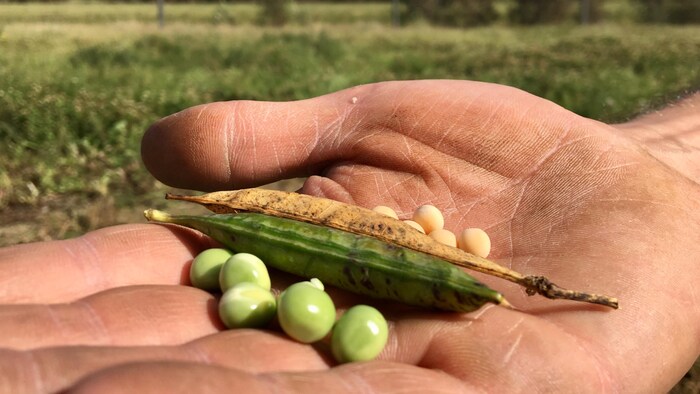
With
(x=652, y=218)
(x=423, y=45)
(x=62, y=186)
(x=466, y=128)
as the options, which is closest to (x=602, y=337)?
(x=652, y=218)

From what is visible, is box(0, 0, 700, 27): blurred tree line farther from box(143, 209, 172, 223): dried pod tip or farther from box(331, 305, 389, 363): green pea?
box(331, 305, 389, 363): green pea

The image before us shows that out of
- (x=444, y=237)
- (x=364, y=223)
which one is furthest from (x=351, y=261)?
(x=444, y=237)

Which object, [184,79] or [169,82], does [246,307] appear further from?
[184,79]

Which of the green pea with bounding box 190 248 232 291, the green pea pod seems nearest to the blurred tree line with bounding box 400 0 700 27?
the green pea pod

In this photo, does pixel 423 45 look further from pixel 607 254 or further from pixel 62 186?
pixel 607 254

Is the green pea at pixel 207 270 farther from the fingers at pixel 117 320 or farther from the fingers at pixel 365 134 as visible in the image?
the fingers at pixel 365 134
